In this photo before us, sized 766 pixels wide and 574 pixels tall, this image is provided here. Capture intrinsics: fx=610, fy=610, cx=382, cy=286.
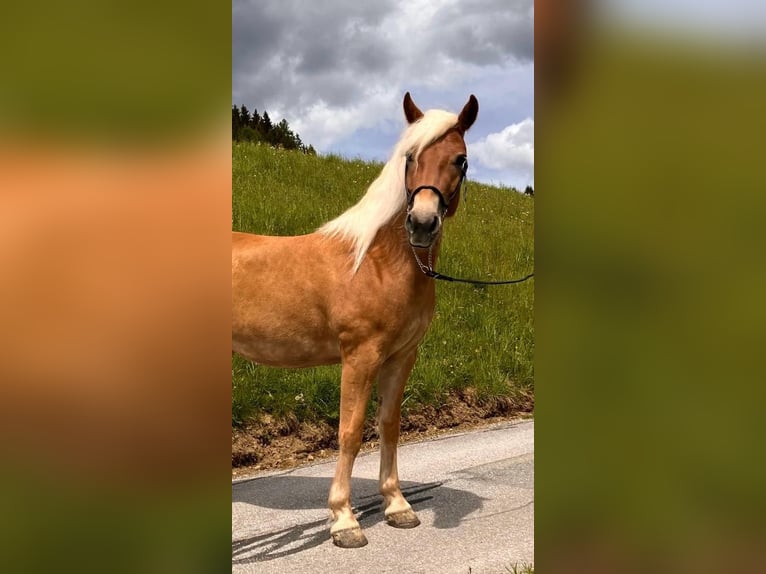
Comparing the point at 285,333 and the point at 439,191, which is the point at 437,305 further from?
the point at 439,191

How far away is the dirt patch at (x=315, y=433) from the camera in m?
4.92

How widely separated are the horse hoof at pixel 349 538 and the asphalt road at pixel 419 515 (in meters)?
0.04

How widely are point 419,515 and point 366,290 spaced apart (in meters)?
1.43

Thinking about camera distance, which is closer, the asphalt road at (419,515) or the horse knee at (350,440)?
the asphalt road at (419,515)

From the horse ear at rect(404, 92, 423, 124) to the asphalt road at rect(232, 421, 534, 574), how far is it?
220cm

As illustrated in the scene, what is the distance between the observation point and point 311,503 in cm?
386

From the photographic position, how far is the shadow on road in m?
3.14

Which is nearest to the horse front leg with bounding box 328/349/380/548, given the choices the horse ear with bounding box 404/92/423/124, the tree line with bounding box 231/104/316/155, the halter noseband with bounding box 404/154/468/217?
the halter noseband with bounding box 404/154/468/217

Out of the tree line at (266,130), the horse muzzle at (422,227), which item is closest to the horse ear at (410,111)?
the horse muzzle at (422,227)
